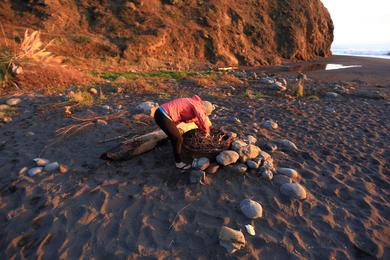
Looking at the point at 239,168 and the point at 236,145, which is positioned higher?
the point at 236,145

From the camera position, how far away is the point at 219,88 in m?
10.2

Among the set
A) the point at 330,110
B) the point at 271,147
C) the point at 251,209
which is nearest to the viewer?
the point at 251,209

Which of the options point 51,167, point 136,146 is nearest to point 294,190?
point 136,146

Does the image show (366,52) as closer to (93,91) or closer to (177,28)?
(177,28)

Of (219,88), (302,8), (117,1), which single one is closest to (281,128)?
(219,88)

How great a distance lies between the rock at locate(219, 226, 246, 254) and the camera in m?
2.77

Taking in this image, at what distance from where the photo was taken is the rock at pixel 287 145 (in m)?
4.90

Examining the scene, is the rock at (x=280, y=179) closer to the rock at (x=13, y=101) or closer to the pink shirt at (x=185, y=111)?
the pink shirt at (x=185, y=111)

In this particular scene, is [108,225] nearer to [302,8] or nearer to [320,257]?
[320,257]

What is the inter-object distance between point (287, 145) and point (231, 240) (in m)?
2.60

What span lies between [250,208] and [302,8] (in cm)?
2969

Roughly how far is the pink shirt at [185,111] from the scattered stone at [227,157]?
481 millimetres

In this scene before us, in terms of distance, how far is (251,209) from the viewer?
323 cm

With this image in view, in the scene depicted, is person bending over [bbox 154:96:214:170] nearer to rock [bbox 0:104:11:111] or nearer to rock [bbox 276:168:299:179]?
rock [bbox 276:168:299:179]
